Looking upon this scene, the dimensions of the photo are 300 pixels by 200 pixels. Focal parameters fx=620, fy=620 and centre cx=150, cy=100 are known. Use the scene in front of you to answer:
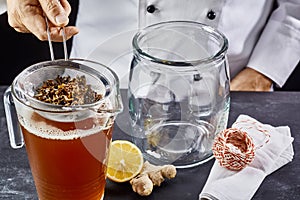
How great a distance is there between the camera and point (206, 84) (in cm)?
96

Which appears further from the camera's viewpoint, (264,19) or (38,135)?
(264,19)

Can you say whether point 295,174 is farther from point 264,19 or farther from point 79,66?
point 264,19

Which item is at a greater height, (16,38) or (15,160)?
(15,160)

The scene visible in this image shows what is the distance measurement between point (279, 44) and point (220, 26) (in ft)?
0.57

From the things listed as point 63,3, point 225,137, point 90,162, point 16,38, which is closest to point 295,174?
point 225,137

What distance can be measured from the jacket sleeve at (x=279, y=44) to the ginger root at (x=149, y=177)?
0.50 metres

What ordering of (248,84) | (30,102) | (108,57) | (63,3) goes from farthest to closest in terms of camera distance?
(248,84) → (108,57) → (63,3) → (30,102)

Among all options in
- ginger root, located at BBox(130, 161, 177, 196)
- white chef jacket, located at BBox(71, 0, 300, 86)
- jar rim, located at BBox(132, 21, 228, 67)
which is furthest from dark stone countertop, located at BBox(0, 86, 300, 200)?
white chef jacket, located at BBox(71, 0, 300, 86)

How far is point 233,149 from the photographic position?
92cm

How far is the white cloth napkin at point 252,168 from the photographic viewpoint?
879 millimetres

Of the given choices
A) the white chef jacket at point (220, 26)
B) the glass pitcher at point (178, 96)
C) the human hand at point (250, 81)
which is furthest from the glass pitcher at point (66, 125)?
the human hand at point (250, 81)

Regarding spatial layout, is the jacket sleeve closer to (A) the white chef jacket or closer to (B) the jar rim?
(A) the white chef jacket

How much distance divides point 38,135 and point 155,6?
0.51 meters

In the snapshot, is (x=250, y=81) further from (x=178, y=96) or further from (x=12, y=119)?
(x=12, y=119)
